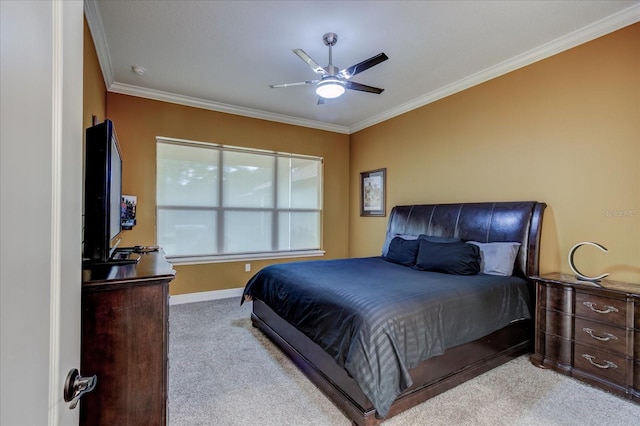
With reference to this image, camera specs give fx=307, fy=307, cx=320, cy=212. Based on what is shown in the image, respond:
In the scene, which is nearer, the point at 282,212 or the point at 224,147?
the point at 224,147

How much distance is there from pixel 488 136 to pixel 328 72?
208 cm

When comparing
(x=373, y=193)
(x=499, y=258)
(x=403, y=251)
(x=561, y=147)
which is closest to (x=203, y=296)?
(x=403, y=251)

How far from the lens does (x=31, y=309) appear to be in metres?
0.49

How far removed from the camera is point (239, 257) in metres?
4.69

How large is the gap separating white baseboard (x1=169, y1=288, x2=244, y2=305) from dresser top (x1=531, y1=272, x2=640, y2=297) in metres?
3.78

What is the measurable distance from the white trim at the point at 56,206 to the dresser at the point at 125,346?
2.27 feet

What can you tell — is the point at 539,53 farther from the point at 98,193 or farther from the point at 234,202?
the point at 234,202

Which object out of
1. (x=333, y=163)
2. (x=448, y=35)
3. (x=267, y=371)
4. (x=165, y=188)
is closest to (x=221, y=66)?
(x=165, y=188)

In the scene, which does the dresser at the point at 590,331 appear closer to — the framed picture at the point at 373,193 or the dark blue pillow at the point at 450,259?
the dark blue pillow at the point at 450,259

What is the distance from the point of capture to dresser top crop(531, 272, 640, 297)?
2.21 meters

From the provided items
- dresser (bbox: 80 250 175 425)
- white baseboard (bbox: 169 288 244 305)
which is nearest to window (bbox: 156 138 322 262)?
white baseboard (bbox: 169 288 244 305)

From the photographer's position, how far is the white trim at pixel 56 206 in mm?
581

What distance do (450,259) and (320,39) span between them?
2.43 meters

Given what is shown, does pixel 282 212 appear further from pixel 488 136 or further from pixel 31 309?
pixel 31 309
